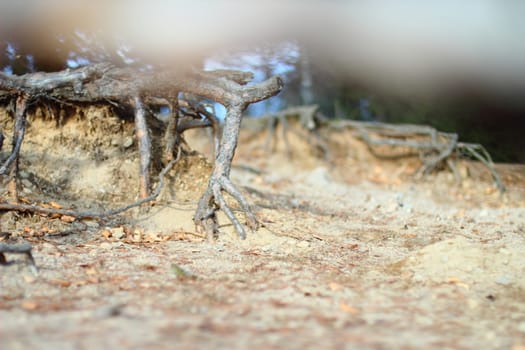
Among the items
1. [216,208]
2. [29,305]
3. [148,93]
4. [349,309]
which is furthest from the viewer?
[148,93]

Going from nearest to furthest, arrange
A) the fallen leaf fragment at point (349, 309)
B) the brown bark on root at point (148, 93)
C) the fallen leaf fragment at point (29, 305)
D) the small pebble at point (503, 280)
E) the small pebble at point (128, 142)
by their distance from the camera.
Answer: the fallen leaf fragment at point (29, 305)
the fallen leaf fragment at point (349, 309)
the small pebble at point (503, 280)
the brown bark on root at point (148, 93)
the small pebble at point (128, 142)

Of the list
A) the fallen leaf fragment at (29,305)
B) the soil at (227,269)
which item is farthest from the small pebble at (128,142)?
the fallen leaf fragment at (29,305)

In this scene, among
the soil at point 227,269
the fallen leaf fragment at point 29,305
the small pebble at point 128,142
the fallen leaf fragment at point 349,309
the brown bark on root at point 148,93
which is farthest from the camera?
the small pebble at point 128,142

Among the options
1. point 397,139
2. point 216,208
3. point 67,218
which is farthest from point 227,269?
point 397,139

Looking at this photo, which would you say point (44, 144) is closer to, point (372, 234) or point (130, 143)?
Answer: point (130, 143)

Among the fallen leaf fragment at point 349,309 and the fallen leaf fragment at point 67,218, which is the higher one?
the fallen leaf fragment at point 349,309

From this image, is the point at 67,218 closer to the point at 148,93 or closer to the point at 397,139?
the point at 148,93

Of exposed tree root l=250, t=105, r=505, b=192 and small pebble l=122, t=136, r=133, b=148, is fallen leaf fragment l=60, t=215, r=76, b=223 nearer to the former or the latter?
small pebble l=122, t=136, r=133, b=148

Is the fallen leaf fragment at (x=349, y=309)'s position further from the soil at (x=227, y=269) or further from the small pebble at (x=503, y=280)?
the small pebble at (x=503, y=280)
